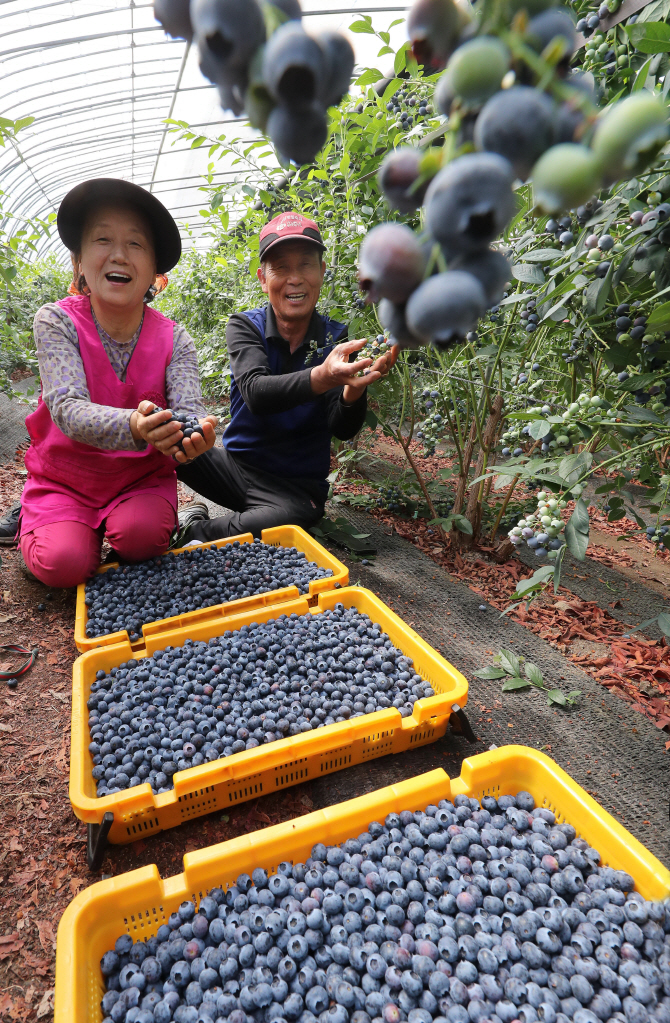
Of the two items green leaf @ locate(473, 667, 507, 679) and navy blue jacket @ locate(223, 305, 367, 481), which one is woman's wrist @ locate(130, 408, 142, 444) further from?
green leaf @ locate(473, 667, 507, 679)

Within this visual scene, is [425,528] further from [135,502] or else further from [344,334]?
[135,502]

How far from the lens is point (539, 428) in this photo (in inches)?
52.9

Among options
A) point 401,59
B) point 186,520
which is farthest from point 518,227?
point 186,520

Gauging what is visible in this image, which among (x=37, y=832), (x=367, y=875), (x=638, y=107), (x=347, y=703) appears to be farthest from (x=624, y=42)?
(x=37, y=832)

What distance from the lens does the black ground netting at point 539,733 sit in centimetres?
141

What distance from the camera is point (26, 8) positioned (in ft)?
17.9

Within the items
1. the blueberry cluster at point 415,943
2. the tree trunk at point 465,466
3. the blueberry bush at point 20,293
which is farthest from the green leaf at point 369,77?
the blueberry cluster at point 415,943

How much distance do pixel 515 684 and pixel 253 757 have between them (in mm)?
882

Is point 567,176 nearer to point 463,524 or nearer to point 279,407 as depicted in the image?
point 279,407

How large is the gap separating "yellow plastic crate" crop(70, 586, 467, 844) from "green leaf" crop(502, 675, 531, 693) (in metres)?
0.30

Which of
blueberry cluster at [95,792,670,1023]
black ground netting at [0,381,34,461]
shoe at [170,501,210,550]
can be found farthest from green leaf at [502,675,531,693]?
black ground netting at [0,381,34,461]

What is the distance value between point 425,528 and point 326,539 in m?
0.61

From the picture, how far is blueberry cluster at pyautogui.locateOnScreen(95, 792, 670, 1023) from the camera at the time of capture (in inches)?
35.8

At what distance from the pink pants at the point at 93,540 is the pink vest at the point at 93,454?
50mm
